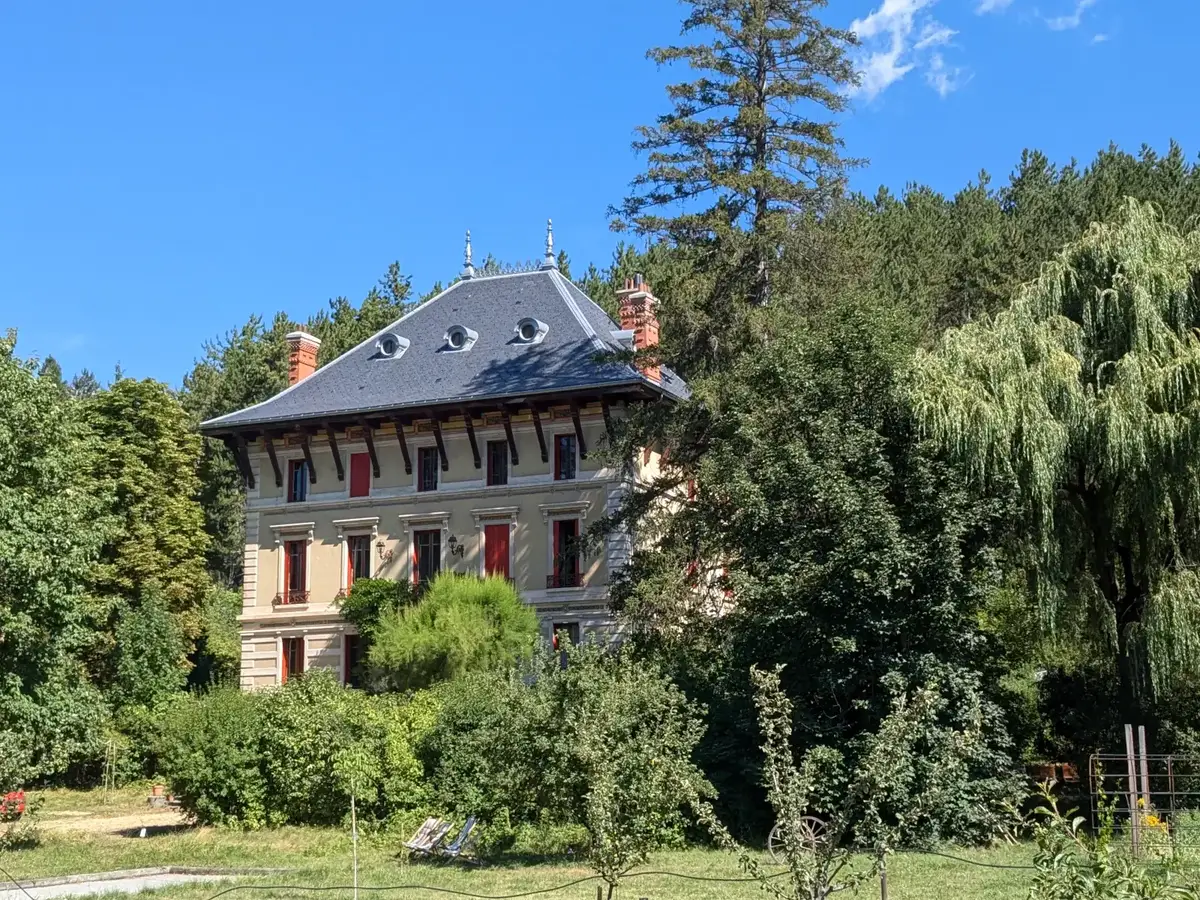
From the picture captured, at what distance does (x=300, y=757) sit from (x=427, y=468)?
48.6ft

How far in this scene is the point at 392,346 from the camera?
Result: 132ft

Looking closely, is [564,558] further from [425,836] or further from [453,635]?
[425,836]

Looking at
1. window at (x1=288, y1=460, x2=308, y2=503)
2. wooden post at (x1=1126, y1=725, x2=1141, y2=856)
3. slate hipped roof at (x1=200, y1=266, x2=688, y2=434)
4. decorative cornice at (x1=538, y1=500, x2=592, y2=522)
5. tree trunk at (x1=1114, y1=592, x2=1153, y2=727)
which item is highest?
slate hipped roof at (x1=200, y1=266, x2=688, y2=434)

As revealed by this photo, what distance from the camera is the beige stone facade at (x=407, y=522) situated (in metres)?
35.1

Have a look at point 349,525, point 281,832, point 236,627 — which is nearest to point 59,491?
point 281,832

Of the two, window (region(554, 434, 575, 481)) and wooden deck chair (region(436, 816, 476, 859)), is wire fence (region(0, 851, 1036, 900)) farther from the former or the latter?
window (region(554, 434, 575, 481))

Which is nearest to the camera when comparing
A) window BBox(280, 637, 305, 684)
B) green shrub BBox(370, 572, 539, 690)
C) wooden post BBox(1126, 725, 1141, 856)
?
wooden post BBox(1126, 725, 1141, 856)

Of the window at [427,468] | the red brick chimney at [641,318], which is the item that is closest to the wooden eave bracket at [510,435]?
the window at [427,468]

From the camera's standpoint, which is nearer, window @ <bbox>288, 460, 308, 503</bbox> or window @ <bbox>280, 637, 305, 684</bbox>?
window @ <bbox>280, 637, 305, 684</bbox>

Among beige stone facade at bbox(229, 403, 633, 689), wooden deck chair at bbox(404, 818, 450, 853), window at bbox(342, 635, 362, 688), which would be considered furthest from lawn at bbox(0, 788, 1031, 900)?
beige stone facade at bbox(229, 403, 633, 689)

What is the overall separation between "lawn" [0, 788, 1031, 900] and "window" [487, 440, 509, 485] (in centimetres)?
1383

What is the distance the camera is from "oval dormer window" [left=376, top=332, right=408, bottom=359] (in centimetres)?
3994

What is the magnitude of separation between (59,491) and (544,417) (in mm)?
13064

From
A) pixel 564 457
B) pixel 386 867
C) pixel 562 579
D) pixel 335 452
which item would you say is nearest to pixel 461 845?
pixel 386 867
